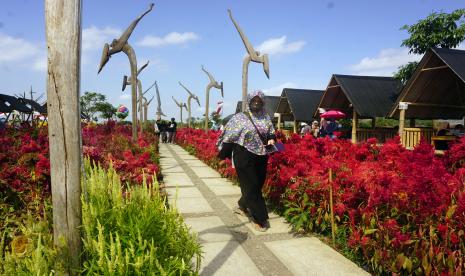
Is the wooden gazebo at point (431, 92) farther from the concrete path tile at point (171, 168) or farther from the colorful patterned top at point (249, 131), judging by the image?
the colorful patterned top at point (249, 131)

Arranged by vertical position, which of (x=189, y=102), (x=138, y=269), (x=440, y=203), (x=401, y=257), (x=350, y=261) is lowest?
(x=350, y=261)

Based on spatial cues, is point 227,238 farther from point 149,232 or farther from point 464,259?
point 464,259

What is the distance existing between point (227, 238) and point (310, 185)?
3.77 feet

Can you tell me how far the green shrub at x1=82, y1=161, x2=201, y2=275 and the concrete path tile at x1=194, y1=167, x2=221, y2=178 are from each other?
20.4 feet

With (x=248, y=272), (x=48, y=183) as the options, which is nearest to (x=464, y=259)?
(x=248, y=272)

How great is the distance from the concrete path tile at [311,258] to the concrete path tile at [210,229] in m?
0.55

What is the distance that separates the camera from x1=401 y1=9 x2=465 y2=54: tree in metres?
17.9

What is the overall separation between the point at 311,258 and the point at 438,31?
766 inches

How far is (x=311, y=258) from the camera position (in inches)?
133

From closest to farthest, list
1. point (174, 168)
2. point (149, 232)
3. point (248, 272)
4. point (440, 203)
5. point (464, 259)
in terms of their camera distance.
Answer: point (149, 232) → point (464, 259) → point (440, 203) → point (248, 272) → point (174, 168)

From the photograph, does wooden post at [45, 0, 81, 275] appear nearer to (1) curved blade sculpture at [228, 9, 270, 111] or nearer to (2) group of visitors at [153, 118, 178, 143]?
(1) curved blade sculpture at [228, 9, 270, 111]

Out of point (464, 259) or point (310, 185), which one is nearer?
point (464, 259)

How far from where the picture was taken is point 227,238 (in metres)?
3.92

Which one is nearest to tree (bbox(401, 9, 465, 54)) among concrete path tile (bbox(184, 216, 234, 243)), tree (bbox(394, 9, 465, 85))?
tree (bbox(394, 9, 465, 85))
